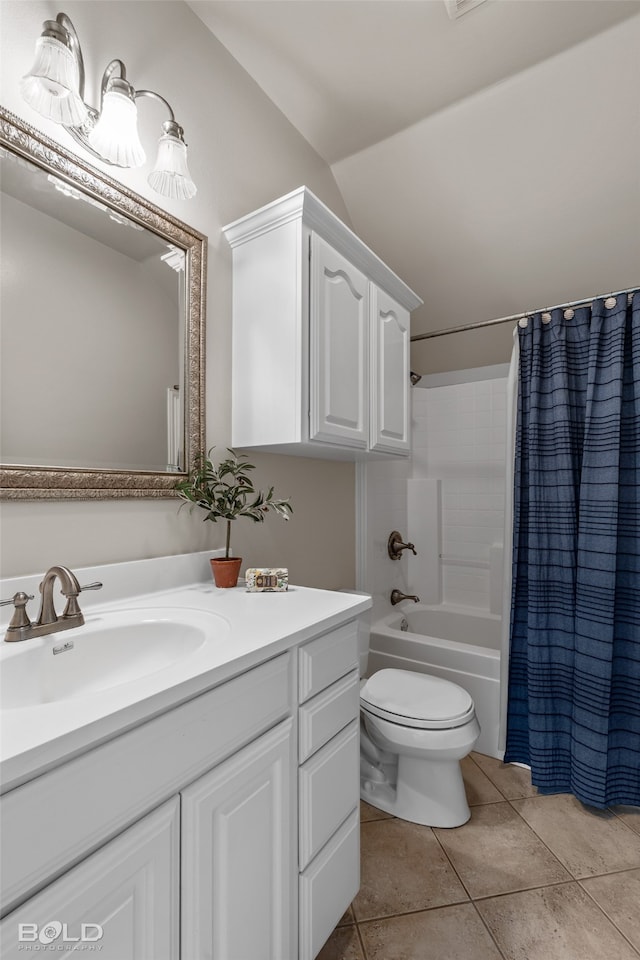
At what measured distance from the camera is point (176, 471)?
1.35 meters

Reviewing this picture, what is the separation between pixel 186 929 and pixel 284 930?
319 mm

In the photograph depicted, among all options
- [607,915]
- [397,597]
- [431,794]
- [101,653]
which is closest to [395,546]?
[397,597]

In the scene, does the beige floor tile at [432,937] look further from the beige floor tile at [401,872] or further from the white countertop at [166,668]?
the white countertop at [166,668]

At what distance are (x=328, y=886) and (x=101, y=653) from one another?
0.76 m

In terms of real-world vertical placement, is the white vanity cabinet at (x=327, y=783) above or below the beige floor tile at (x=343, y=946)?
above

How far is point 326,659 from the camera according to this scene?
104cm

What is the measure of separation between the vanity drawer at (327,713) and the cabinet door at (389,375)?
0.89 m

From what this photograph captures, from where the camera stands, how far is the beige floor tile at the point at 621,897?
1.24m

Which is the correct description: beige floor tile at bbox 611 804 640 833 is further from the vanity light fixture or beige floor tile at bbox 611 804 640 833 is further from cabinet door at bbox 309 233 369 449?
the vanity light fixture

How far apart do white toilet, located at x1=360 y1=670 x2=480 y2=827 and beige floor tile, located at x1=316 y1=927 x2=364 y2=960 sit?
49 centimetres

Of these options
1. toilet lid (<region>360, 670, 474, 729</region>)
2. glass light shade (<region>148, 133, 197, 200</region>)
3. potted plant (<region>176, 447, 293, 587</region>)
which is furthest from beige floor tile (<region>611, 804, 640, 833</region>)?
glass light shade (<region>148, 133, 197, 200</region>)

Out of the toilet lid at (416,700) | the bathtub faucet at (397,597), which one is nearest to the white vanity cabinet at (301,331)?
the toilet lid at (416,700)

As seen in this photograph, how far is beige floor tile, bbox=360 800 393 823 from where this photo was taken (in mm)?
1666

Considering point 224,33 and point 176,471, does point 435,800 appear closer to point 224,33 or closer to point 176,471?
point 176,471
